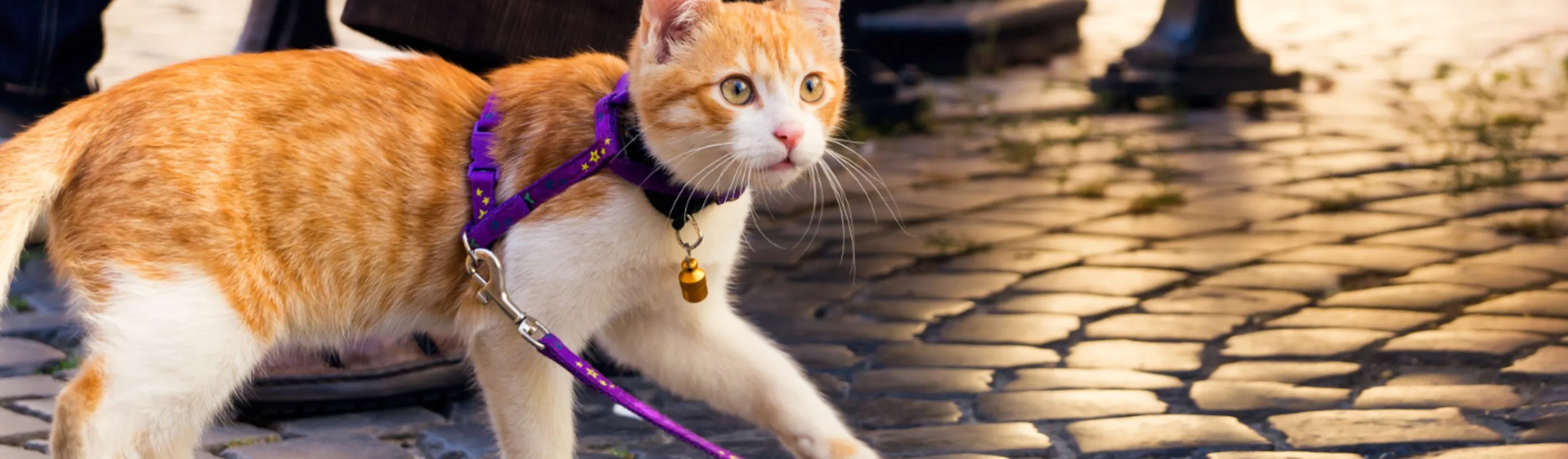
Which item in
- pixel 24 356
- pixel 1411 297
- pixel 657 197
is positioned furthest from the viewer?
pixel 1411 297

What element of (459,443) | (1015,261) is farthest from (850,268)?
(459,443)

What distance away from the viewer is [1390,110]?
7230mm

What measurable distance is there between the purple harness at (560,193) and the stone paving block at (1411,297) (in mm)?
2420

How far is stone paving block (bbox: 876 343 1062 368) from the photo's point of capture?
371cm

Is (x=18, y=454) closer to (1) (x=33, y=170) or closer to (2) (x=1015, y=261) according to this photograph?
(1) (x=33, y=170)

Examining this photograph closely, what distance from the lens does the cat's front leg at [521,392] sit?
252cm

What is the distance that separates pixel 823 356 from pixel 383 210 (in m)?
1.58

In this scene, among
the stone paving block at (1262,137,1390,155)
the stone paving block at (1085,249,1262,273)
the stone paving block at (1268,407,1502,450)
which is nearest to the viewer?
the stone paving block at (1268,407,1502,450)

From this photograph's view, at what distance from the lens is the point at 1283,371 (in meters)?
3.61

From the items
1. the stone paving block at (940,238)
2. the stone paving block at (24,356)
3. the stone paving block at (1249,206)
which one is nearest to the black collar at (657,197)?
the stone paving block at (24,356)

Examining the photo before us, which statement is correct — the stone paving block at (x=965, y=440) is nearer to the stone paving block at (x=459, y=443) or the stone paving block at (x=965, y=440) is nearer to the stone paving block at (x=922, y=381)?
the stone paving block at (x=922, y=381)

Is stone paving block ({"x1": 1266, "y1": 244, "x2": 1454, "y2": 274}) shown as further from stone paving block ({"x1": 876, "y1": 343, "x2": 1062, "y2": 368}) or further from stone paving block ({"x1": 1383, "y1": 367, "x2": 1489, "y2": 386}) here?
stone paving block ({"x1": 876, "y1": 343, "x2": 1062, "y2": 368})

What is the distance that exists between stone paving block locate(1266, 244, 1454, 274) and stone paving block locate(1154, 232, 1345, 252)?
0.07 meters

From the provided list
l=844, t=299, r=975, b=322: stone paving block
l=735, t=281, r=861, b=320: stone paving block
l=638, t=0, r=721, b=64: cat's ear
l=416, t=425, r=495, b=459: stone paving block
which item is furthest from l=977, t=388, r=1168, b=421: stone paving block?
l=638, t=0, r=721, b=64: cat's ear
